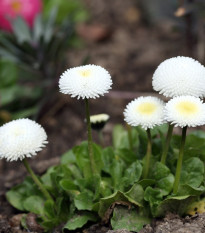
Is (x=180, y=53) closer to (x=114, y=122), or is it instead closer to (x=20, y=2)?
(x=114, y=122)

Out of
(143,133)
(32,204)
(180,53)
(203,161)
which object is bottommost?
(32,204)

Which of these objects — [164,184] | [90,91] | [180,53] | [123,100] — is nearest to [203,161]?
[164,184]

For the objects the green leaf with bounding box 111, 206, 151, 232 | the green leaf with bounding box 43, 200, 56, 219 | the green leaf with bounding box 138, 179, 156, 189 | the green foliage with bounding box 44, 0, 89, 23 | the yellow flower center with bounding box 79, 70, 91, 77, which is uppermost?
the green foliage with bounding box 44, 0, 89, 23

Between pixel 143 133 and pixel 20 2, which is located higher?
pixel 20 2

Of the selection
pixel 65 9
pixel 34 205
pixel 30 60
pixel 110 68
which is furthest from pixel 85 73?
pixel 65 9

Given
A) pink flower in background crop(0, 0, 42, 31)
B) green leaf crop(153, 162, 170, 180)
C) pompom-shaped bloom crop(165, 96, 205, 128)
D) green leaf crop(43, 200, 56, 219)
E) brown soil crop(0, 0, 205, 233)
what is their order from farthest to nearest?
pink flower in background crop(0, 0, 42, 31) < brown soil crop(0, 0, 205, 233) < green leaf crop(43, 200, 56, 219) < green leaf crop(153, 162, 170, 180) < pompom-shaped bloom crop(165, 96, 205, 128)

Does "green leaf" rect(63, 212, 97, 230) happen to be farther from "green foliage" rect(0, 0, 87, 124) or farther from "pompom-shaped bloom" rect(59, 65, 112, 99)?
"green foliage" rect(0, 0, 87, 124)

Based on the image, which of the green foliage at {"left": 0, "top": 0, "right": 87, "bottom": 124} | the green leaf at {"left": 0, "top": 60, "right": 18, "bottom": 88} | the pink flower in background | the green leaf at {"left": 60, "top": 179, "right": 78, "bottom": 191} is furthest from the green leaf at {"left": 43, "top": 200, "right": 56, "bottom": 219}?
the pink flower in background

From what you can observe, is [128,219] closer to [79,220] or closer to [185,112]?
[79,220]
